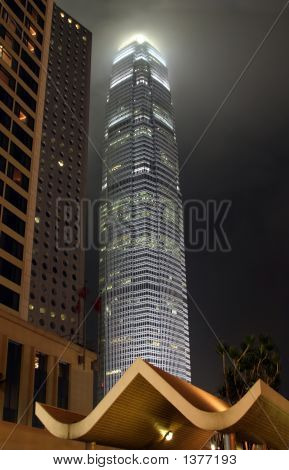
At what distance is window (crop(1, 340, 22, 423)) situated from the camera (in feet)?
126

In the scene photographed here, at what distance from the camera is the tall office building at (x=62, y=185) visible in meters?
103

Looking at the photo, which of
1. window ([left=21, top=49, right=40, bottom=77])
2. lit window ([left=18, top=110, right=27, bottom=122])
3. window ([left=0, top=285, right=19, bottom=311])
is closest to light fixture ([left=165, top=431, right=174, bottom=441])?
window ([left=0, top=285, right=19, bottom=311])

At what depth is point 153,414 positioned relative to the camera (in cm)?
2081

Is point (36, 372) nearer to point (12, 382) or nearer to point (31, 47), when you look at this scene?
point (12, 382)

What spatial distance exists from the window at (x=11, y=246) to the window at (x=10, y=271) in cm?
114

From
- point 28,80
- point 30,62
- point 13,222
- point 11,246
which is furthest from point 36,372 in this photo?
point 30,62

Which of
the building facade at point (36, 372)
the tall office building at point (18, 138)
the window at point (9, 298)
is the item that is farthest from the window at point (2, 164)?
the building facade at point (36, 372)

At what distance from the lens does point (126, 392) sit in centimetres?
1816

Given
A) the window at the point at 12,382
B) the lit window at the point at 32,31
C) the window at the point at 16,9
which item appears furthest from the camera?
the lit window at the point at 32,31

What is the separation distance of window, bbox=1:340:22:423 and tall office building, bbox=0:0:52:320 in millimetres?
4844

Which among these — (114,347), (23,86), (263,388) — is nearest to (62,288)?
(23,86)

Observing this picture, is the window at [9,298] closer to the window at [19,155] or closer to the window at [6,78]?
the window at [19,155]
